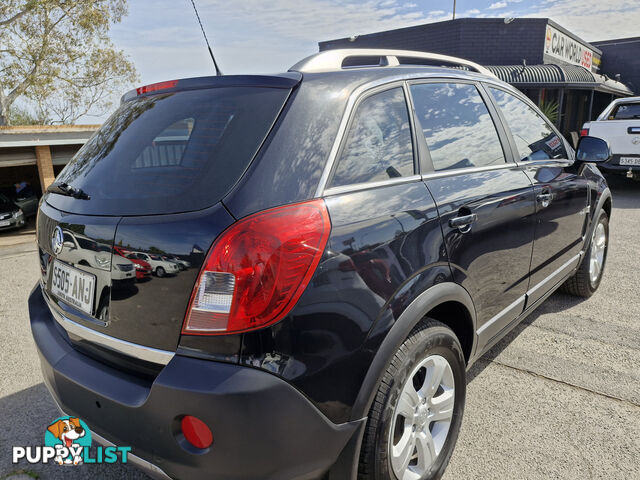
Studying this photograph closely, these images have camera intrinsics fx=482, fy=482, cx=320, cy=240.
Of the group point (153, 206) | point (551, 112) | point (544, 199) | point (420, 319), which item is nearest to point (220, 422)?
point (153, 206)

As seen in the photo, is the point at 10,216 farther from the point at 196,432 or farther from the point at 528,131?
the point at 196,432

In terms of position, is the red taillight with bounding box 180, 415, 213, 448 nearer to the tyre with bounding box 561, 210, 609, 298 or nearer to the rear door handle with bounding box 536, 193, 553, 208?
the rear door handle with bounding box 536, 193, 553, 208

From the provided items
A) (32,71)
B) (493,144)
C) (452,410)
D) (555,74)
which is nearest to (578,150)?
(493,144)

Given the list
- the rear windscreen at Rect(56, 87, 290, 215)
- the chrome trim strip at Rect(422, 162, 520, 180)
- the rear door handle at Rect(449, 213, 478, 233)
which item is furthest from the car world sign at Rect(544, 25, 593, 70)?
the rear windscreen at Rect(56, 87, 290, 215)

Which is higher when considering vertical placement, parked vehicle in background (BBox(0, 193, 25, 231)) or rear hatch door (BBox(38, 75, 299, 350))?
rear hatch door (BBox(38, 75, 299, 350))

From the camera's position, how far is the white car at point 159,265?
4.90 feet

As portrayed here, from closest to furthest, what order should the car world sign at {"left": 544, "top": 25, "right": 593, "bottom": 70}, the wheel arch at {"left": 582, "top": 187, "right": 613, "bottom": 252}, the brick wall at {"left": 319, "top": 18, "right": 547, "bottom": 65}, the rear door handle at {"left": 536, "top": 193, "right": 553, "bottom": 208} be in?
the rear door handle at {"left": 536, "top": 193, "right": 553, "bottom": 208}, the wheel arch at {"left": 582, "top": 187, "right": 613, "bottom": 252}, the brick wall at {"left": 319, "top": 18, "right": 547, "bottom": 65}, the car world sign at {"left": 544, "top": 25, "right": 593, "bottom": 70}

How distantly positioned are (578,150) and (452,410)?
2.27 m

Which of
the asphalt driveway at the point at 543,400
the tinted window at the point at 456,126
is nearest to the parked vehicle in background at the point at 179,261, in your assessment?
the tinted window at the point at 456,126

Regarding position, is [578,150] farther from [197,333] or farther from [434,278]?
[197,333]

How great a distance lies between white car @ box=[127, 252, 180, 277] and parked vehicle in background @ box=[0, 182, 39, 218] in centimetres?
1484

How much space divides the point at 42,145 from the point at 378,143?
36.9 feet

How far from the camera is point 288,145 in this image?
1600 mm

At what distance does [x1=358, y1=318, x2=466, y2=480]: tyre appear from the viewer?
1.69 metres
